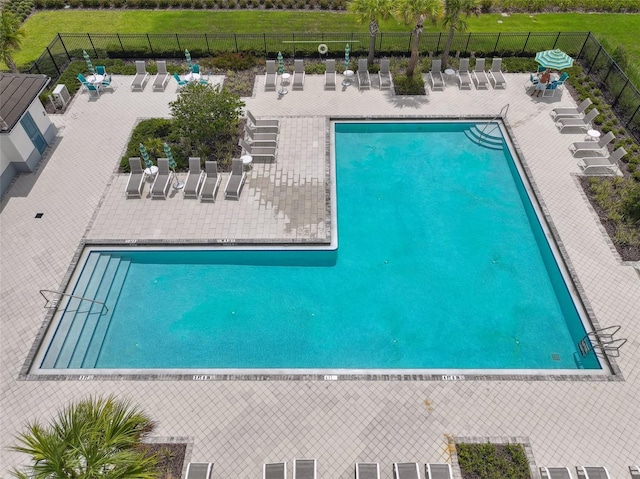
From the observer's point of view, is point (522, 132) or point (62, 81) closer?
point (522, 132)

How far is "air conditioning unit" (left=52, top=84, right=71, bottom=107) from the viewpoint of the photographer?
24969mm

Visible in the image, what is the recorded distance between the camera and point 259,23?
31828 mm

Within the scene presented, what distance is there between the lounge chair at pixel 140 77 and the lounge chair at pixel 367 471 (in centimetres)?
2369

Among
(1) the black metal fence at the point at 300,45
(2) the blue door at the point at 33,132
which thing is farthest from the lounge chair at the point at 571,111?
(2) the blue door at the point at 33,132

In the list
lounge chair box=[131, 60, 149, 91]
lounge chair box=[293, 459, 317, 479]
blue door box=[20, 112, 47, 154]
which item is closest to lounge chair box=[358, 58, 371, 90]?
lounge chair box=[131, 60, 149, 91]

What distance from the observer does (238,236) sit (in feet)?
62.2

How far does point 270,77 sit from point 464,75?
38.5 feet

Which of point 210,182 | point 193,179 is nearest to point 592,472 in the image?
point 210,182

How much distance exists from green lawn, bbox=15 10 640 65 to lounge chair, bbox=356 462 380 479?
91.1ft

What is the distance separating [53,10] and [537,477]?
42379 millimetres

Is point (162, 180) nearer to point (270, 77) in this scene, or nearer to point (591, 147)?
point (270, 77)

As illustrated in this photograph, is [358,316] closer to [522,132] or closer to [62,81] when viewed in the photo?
[522,132]

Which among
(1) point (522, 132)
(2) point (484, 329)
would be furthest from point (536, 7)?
(2) point (484, 329)

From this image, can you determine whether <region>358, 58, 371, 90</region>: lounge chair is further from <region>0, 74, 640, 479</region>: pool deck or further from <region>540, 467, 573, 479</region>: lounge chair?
<region>540, 467, 573, 479</region>: lounge chair
